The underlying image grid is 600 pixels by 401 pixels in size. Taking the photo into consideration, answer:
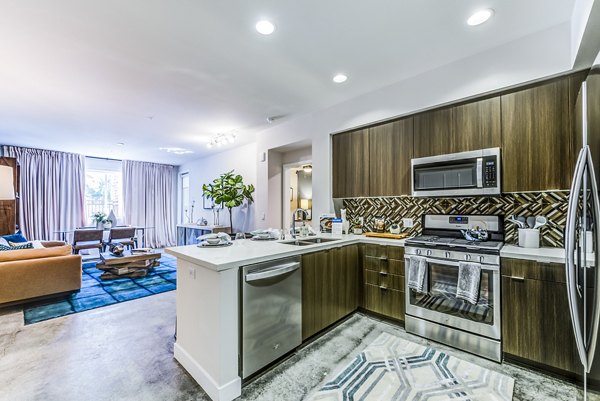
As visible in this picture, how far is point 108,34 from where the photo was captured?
218 cm

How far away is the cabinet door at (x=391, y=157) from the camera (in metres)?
3.10

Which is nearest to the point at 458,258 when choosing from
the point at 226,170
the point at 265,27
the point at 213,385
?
the point at 213,385

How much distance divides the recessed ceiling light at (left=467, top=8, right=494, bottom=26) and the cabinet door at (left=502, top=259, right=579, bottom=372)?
1.95 meters

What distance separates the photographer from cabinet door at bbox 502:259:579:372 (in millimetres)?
1928

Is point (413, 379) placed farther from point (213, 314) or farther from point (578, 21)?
point (578, 21)

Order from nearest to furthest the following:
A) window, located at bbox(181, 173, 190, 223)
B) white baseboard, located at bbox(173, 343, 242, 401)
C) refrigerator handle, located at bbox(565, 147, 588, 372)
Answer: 1. refrigerator handle, located at bbox(565, 147, 588, 372)
2. white baseboard, located at bbox(173, 343, 242, 401)
3. window, located at bbox(181, 173, 190, 223)

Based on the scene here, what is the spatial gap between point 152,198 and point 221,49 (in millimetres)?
7493

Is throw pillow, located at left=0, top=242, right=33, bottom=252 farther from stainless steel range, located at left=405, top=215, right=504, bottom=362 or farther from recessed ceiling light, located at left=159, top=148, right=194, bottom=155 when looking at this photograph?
stainless steel range, located at left=405, top=215, right=504, bottom=362

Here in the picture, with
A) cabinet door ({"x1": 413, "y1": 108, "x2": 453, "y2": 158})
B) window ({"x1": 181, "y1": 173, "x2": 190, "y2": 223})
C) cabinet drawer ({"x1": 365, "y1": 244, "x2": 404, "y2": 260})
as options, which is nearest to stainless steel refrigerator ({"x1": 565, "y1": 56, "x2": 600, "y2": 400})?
cabinet door ({"x1": 413, "y1": 108, "x2": 453, "y2": 158})

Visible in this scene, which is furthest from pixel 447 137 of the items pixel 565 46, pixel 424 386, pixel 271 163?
pixel 271 163

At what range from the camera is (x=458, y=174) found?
2.67 metres

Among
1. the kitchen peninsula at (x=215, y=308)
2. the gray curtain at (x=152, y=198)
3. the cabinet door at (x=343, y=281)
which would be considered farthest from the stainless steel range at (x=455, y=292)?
the gray curtain at (x=152, y=198)

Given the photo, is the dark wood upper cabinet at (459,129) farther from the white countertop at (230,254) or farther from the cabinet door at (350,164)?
the white countertop at (230,254)

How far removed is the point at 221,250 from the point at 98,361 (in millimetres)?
1415
